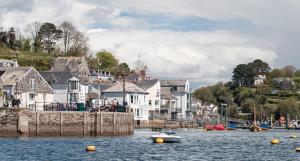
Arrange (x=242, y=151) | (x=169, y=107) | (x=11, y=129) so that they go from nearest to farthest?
(x=242, y=151)
(x=11, y=129)
(x=169, y=107)

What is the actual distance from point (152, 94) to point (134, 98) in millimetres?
16872

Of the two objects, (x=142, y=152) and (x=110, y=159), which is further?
(x=142, y=152)

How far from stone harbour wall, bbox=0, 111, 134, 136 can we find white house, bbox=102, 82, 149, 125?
58802 mm

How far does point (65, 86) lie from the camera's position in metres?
149

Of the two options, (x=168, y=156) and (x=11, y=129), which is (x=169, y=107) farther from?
(x=168, y=156)

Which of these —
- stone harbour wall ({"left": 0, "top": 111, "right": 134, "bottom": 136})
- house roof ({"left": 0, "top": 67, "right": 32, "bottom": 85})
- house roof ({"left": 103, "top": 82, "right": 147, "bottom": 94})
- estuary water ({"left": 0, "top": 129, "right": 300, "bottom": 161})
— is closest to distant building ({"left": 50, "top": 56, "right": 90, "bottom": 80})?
house roof ({"left": 103, "top": 82, "right": 147, "bottom": 94})

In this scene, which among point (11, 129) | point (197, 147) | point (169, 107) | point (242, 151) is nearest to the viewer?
point (242, 151)

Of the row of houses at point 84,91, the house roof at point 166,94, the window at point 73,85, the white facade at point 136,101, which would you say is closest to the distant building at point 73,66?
the row of houses at point 84,91

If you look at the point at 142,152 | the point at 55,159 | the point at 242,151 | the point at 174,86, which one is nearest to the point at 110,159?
the point at 55,159

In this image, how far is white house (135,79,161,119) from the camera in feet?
573

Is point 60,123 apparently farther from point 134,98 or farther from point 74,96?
point 134,98

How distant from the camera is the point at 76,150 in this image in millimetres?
70938

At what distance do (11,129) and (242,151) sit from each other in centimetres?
3193

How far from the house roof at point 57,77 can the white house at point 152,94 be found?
95.5ft
